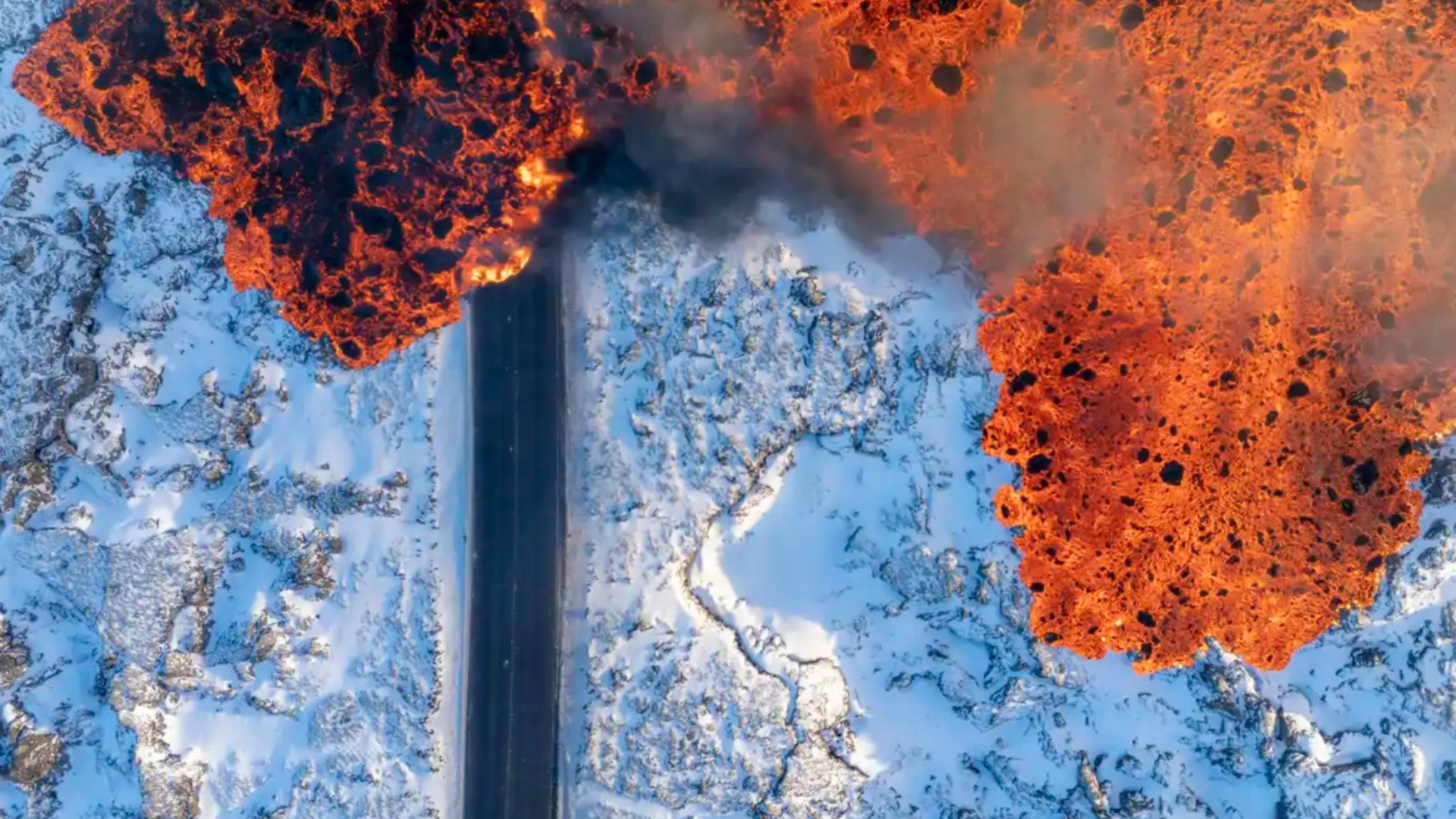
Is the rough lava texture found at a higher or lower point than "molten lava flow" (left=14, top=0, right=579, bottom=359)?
lower

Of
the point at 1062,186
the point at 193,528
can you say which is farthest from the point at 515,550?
the point at 1062,186

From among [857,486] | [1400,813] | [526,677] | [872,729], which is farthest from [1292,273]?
[526,677]

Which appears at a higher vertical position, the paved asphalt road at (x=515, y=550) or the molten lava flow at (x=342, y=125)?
the molten lava flow at (x=342, y=125)

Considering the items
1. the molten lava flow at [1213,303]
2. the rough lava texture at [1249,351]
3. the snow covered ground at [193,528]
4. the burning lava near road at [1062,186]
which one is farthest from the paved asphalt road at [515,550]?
the rough lava texture at [1249,351]

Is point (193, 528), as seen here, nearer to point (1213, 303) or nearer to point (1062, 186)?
point (1062, 186)

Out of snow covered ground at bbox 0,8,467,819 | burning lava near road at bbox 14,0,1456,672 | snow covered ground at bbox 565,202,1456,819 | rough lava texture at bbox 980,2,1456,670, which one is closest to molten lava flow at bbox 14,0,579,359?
burning lava near road at bbox 14,0,1456,672

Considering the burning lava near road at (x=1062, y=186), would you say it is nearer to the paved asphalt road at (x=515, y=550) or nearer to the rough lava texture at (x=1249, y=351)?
the rough lava texture at (x=1249, y=351)

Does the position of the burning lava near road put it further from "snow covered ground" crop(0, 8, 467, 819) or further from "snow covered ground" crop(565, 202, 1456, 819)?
"snow covered ground" crop(0, 8, 467, 819)
